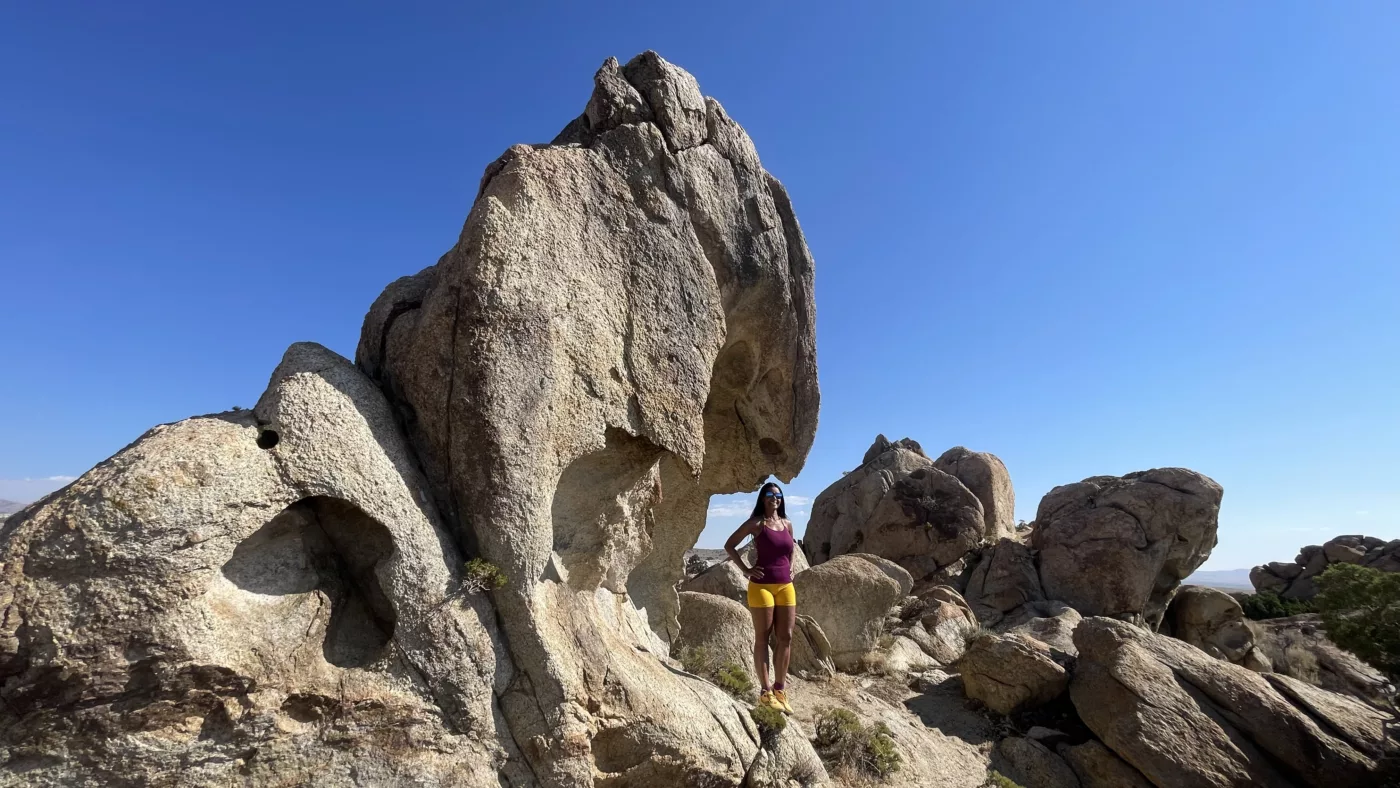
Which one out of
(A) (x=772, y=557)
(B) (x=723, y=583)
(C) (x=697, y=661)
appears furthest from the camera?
(B) (x=723, y=583)

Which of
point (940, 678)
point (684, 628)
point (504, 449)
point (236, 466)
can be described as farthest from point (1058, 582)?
point (236, 466)

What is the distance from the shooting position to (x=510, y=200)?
8383 millimetres

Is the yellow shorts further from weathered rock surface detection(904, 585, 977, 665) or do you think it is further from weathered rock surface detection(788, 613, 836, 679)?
weathered rock surface detection(904, 585, 977, 665)

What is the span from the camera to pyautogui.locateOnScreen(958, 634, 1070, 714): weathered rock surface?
14.9 metres

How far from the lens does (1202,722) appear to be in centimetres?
1280

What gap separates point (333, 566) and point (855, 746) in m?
8.12

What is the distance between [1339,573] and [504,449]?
2069 centimetres

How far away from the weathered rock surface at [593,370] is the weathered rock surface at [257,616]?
1.69 feet

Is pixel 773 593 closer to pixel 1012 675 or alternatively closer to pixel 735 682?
pixel 735 682

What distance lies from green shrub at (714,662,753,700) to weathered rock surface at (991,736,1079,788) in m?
5.45

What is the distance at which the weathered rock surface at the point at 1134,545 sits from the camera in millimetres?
29203

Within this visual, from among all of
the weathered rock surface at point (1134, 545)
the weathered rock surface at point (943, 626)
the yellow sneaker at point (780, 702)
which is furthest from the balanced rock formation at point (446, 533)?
the weathered rock surface at point (1134, 545)

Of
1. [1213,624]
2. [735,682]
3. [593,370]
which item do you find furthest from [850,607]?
[1213,624]

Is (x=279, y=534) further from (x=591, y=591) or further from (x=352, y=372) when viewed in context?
A: (x=591, y=591)
